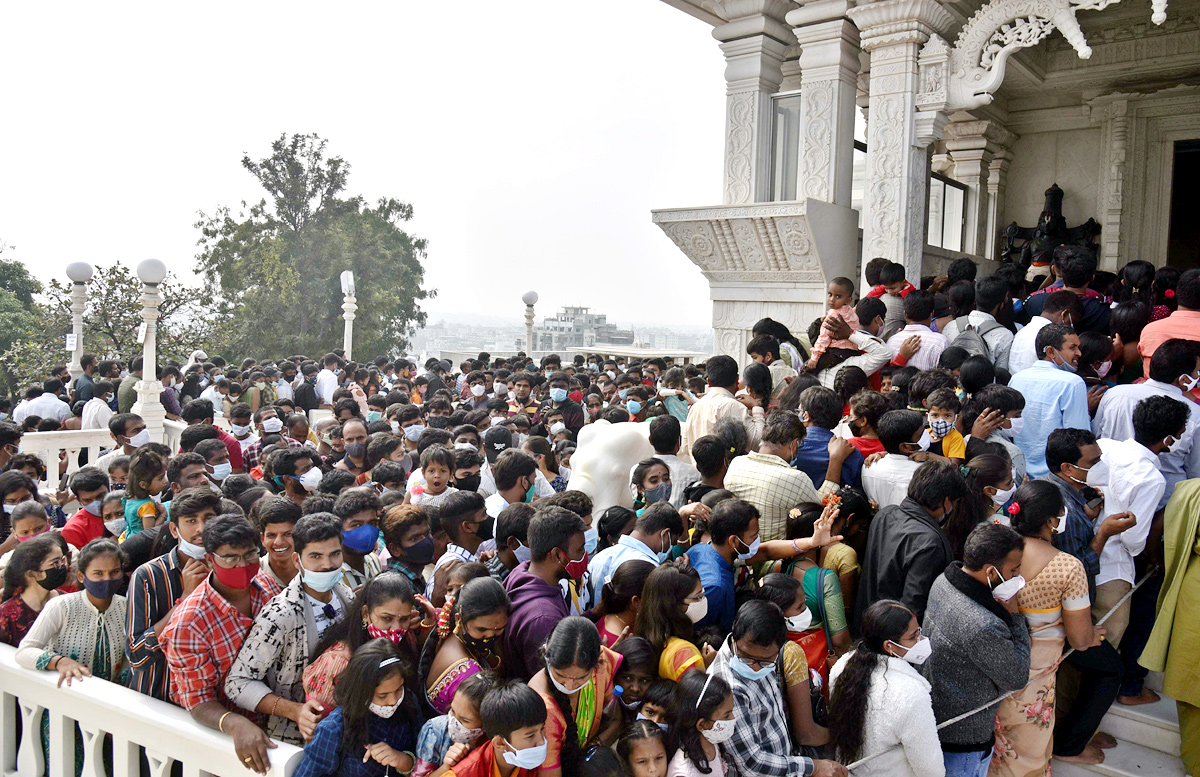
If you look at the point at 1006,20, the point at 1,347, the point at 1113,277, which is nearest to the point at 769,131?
the point at 1006,20

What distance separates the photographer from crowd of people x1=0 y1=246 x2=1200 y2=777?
9.00 feet

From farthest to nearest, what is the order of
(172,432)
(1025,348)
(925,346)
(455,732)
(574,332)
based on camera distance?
1. (574,332)
2. (172,432)
3. (925,346)
4. (1025,348)
5. (455,732)

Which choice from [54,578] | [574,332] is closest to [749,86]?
[54,578]

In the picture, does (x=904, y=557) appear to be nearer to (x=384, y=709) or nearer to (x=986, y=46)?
(x=384, y=709)

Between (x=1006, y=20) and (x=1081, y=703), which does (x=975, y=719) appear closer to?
(x=1081, y=703)

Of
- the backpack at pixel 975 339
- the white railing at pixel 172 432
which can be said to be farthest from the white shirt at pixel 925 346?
the white railing at pixel 172 432

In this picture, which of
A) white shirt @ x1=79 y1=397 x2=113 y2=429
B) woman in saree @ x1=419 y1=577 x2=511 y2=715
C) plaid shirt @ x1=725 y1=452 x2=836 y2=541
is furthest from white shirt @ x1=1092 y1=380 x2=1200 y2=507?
white shirt @ x1=79 y1=397 x2=113 y2=429

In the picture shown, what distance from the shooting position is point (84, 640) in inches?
133

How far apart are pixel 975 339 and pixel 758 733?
12.4 ft

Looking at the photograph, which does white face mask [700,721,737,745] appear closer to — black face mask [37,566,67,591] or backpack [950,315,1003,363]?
black face mask [37,566,67,591]

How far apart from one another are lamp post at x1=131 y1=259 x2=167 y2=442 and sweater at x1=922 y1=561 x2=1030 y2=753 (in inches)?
336

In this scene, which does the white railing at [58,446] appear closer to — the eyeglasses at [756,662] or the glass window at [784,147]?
the glass window at [784,147]

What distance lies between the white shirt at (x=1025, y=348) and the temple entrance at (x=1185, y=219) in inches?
385

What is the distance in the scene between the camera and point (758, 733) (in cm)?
280
